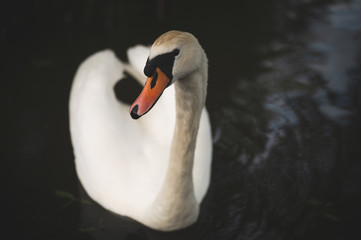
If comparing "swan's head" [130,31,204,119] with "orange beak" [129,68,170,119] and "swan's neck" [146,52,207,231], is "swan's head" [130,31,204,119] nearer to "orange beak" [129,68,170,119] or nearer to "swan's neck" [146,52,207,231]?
"orange beak" [129,68,170,119]

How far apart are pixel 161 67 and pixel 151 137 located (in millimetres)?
1607

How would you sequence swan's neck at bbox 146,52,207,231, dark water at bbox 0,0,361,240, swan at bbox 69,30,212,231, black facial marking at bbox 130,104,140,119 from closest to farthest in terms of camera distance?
black facial marking at bbox 130,104,140,119 → swan at bbox 69,30,212,231 → swan's neck at bbox 146,52,207,231 → dark water at bbox 0,0,361,240

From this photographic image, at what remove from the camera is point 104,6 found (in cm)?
664

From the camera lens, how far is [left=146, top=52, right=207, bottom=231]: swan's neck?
2975mm

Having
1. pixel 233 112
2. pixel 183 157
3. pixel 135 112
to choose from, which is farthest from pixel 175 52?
pixel 233 112

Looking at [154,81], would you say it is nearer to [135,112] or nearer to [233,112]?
[135,112]

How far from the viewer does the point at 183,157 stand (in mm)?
3301

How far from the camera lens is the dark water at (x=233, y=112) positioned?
3906 millimetres

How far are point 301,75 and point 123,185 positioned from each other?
2884 mm

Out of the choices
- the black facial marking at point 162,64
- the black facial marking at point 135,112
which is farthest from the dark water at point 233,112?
the black facial marking at point 162,64

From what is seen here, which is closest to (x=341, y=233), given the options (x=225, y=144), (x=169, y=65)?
(x=225, y=144)

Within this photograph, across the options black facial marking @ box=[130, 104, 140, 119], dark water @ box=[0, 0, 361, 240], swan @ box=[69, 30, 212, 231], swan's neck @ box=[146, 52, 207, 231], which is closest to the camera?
black facial marking @ box=[130, 104, 140, 119]

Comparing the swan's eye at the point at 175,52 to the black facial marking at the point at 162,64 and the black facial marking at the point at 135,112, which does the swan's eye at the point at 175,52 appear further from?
the black facial marking at the point at 135,112

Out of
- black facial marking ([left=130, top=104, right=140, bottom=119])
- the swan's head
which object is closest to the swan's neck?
the swan's head
